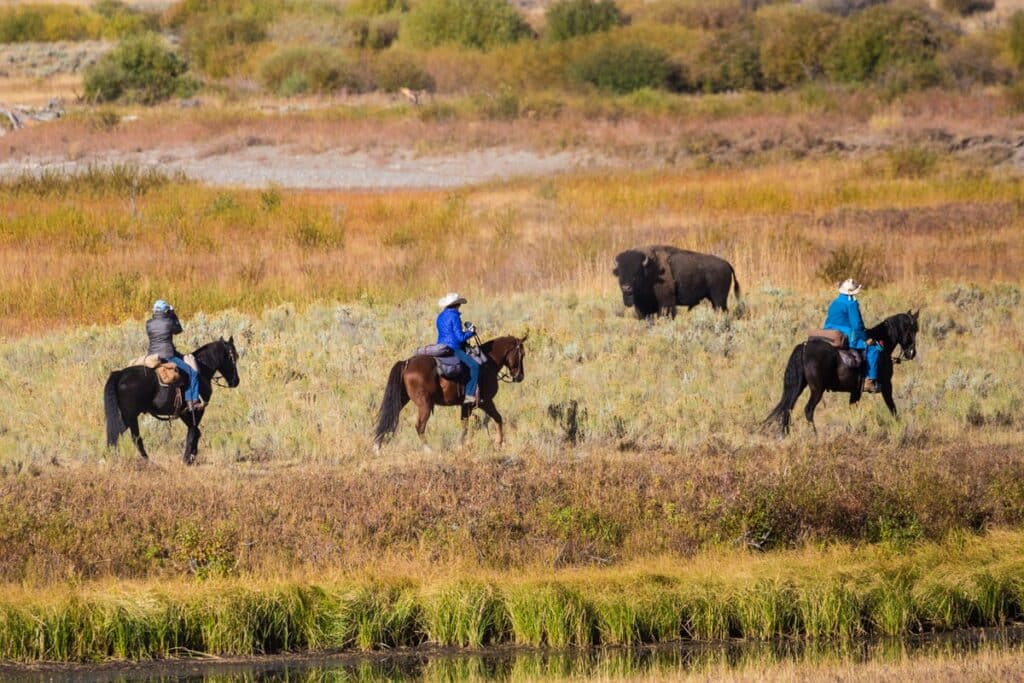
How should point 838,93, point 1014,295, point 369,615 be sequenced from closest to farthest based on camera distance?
point 369,615
point 1014,295
point 838,93

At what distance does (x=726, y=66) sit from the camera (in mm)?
67688

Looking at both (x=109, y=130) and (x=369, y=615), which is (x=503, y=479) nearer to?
(x=369, y=615)

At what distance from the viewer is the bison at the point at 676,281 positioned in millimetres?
24562

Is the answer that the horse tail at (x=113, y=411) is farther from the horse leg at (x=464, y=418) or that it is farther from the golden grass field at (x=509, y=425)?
the horse leg at (x=464, y=418)

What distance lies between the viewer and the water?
12.5 m

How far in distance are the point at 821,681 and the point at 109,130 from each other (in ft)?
139

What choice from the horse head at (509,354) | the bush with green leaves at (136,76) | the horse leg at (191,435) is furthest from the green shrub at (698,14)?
the horse leg at (191,435)

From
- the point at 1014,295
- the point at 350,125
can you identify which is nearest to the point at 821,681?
the point at 1014,295

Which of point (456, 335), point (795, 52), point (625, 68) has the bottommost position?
point (456, 335)

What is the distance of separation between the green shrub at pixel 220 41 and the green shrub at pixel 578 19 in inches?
550

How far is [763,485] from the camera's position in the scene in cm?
1588

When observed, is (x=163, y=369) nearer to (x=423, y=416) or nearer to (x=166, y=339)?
(x=166, y=339)

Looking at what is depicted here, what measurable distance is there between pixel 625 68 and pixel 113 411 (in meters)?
51.4

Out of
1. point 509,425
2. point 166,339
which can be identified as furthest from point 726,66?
point 166,339
